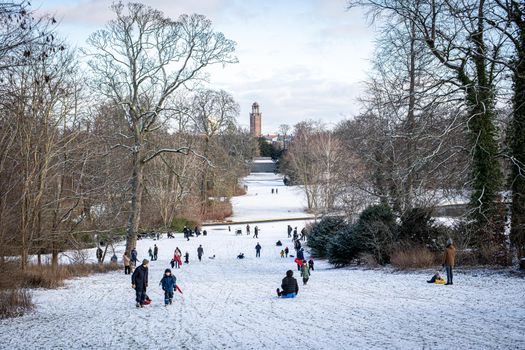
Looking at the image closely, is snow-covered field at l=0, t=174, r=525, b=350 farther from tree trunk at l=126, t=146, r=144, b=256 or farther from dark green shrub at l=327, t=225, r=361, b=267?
tree trunk at l=126, t=146, r=144, b=256

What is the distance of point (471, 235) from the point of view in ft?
63.8

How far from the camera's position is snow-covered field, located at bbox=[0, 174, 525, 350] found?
9.73 m

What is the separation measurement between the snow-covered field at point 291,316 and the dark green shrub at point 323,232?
11.6 m

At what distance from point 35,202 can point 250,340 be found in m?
15.8

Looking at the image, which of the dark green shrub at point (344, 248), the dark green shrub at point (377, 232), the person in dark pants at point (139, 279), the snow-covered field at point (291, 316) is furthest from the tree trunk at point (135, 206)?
the person in dark pants at point (139, 279)

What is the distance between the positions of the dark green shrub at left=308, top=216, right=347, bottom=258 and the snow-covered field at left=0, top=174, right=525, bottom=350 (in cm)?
1158

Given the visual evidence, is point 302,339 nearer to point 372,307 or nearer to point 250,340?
point 250,340

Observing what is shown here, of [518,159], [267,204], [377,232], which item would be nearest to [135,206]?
[377,232]

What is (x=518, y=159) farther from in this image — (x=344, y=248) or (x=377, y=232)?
(x=344, y=248)

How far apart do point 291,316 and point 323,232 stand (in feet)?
66.2

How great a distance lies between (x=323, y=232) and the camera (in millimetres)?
32250

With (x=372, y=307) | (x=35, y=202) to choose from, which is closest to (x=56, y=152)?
(x=35, y=202)

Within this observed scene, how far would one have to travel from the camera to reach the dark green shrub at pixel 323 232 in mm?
31922

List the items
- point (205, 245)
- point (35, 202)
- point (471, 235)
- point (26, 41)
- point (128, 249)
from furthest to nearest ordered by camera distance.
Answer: point (205, 245) → point (128, 249) → point (35, 202) → point (471, 235) → point (26, 41)
